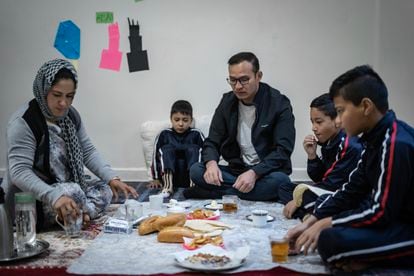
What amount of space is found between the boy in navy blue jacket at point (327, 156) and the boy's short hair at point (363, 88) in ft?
2.01

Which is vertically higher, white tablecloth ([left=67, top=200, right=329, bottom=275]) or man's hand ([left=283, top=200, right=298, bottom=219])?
man's hand ([left=283, top=200, right=298, bottom=219])

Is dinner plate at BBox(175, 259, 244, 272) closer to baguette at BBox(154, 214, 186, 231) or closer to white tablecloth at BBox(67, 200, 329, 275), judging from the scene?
white tablecloth at BBox(67, 200, 329, 275)

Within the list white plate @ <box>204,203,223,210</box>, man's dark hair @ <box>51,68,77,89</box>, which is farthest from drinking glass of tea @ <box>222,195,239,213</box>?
man's dark hair @ <box>51,68,77,89</box>

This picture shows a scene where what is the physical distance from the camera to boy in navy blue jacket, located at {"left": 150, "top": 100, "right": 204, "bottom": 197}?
3822 millimetres

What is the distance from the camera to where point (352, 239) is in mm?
1863

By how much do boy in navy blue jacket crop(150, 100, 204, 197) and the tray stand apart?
1.49 meters

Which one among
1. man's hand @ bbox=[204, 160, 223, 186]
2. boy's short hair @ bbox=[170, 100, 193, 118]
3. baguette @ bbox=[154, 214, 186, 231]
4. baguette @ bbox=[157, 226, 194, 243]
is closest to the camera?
baguette @ bbox=[157, 226, 194, 243]

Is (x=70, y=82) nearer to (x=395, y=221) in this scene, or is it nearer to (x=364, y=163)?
(x=364, y=163)

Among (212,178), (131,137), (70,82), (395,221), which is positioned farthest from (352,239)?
(131,137)

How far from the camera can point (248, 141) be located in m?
→ 3.28

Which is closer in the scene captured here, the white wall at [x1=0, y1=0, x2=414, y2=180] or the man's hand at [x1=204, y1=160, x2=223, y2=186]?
the man's hand at [x1=204, y1=160, x2=223, y2=186]

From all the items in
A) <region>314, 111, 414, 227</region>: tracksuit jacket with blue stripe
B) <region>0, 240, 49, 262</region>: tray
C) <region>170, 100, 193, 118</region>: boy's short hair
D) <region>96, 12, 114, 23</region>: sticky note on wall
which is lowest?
<region>0, 240, 49, 262</region>: tray

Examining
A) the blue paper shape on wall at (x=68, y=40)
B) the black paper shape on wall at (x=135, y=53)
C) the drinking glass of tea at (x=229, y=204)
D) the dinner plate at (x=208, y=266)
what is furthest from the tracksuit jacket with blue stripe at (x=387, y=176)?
the blue paper shape on wall at (x=68, y=40)

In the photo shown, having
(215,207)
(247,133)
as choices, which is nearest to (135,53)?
(247,133)
